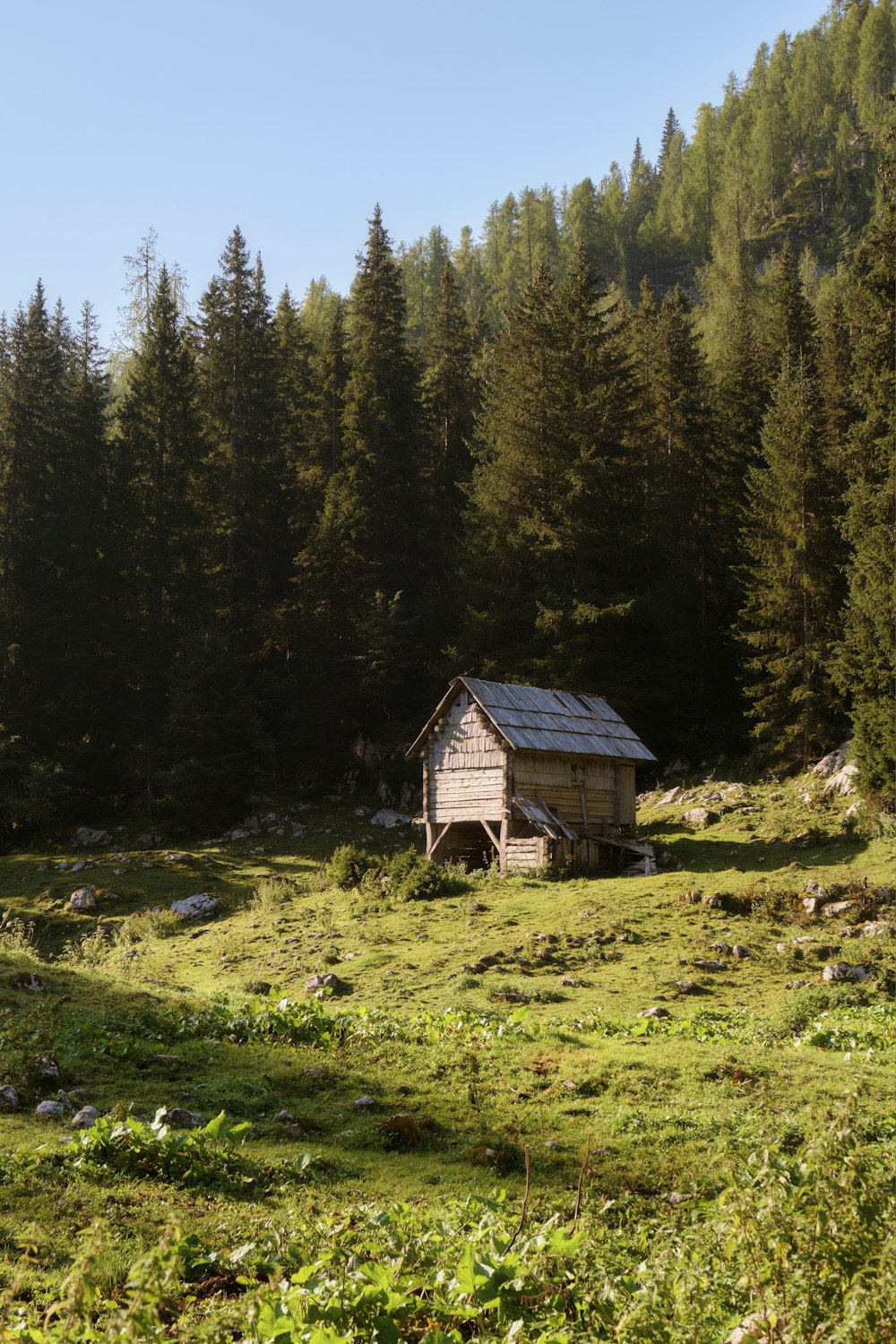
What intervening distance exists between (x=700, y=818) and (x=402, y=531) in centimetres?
2253

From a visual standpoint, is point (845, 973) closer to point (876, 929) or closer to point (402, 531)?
point (876, 929)

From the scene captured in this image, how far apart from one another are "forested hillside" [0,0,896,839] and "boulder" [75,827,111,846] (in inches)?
53.5

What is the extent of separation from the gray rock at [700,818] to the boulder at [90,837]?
22094mm

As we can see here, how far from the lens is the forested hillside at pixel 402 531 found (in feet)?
127

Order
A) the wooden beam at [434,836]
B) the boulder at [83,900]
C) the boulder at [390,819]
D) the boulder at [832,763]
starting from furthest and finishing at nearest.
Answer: the boulder at [390,819] < the boulder at [832,763] < the wooden beam at [434,836] < the boulder at [83,900]

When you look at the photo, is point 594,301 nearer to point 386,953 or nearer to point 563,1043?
point 386,953

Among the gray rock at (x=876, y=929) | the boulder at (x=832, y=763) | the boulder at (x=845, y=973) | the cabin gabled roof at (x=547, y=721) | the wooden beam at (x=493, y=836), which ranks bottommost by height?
the boulder at (x=845, y=973)

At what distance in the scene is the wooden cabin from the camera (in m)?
28.7

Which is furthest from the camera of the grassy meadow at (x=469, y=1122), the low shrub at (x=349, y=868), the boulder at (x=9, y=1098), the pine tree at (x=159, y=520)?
the pine tree at (x=159, y=520)

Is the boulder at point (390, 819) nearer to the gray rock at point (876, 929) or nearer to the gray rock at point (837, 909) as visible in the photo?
the gray rock at point (837, 909)

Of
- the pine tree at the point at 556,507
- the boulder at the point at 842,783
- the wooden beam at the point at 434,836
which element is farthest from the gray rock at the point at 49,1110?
the pine tree at the point at 556,507

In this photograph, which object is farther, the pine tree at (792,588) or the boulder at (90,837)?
the boulder at (90,837)

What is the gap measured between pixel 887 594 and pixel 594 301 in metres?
23.8

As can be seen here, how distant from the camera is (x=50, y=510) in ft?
152
